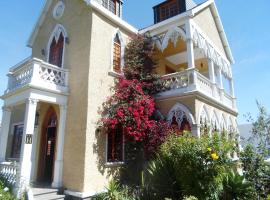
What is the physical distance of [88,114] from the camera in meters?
11.0

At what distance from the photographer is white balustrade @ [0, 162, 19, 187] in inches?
393

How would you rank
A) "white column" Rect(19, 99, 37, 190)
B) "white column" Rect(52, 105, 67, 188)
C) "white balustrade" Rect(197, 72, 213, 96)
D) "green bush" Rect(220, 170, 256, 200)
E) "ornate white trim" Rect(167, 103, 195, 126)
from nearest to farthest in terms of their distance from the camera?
"green bush" Rect(220, 170, 256, 200) < "white column" Rect(19, 99, 37, 190) < "white column" Rect(52, 105, 67, 188) < "ornate white trim" Rect(167, 103, 195, 126) < "white balustrade" Rect(197, 72, 213, 96)

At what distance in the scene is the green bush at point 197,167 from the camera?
7.69 meters

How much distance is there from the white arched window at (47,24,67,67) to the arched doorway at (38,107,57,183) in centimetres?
314

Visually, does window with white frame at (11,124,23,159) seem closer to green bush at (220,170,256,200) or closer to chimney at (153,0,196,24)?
chimney at (153,0,196,24)

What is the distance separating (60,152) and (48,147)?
2337 mm

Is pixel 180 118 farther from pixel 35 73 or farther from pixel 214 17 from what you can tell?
pixel 214 17

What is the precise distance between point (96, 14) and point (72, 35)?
193 centimetres

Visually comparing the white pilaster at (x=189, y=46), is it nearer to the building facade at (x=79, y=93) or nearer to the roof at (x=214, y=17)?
the building facade at (x=79, y=93)

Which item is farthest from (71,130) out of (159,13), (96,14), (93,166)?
(159,13)

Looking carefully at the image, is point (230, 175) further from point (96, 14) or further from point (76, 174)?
point (96, 14)

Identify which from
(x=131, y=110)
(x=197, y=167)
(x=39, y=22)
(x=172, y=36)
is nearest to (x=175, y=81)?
(x=172, y=36)

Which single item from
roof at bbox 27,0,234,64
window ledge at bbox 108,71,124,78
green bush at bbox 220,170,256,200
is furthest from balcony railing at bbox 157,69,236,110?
green bush at bbox 220,170,256,200

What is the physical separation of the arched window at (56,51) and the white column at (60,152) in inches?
143
